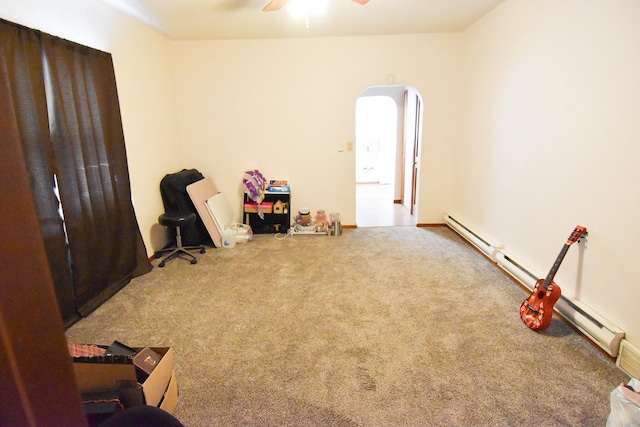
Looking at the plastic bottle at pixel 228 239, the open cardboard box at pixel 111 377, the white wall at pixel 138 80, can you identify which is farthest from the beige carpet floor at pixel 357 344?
the white wall at pixel 138 80

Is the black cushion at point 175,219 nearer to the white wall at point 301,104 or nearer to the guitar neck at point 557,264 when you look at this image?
the white wall at point 301,104

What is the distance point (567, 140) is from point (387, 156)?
683 cm

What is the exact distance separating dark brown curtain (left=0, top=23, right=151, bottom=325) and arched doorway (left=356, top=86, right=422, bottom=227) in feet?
10.4

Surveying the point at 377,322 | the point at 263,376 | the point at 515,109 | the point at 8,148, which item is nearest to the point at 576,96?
the point at 515,109

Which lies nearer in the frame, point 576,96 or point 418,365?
point 418,365

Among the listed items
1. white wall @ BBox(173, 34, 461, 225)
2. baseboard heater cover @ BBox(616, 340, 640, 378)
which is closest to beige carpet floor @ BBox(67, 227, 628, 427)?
baseboard heater cover @ BBox(616, 340, 640, 378)

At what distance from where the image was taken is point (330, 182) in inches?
183

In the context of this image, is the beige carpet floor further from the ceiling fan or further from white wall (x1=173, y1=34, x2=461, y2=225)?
the ceiling fan

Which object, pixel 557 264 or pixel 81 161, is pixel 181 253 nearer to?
pixel 81 161

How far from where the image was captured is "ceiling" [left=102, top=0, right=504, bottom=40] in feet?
10.1

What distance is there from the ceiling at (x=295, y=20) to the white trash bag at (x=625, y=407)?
323 cm

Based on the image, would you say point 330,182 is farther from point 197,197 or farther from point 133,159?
point 133,159

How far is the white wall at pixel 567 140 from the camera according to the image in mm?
1928

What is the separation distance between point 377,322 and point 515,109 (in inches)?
90.8
